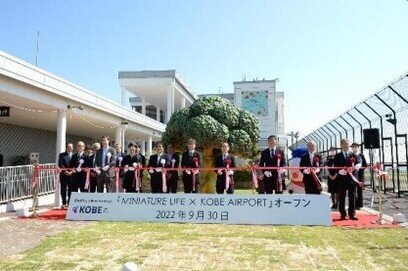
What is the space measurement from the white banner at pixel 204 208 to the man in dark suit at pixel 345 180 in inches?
43.6

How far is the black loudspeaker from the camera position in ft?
41.5

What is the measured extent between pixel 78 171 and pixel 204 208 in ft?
13.5

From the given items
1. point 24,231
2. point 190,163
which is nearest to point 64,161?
point 190,163

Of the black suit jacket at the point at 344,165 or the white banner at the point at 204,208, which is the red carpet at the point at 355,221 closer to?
the white banner at the point at 204,208

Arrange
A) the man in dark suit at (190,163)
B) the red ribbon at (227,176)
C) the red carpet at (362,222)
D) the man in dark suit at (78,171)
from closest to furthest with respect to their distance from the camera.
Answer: the red carpet at (362,222), the red ribbon at (227,176), the man in dark suit at (190,163), the man in dark suit at (78,171)

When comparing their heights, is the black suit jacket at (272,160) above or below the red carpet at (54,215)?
above

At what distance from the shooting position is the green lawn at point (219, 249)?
5344 millimetres

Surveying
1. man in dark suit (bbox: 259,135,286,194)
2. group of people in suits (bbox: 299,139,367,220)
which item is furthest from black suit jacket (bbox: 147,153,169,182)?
group of people in suits (bbox: 299,139,367,220)

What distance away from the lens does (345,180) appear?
966 centimetres

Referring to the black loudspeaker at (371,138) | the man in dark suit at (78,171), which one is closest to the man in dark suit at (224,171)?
the man in dark suit at (78,171)

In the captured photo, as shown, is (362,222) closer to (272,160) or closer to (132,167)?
(272,160)

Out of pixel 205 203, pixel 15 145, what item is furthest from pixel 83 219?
pixel 15 145

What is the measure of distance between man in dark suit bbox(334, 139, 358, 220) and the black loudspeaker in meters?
3.07

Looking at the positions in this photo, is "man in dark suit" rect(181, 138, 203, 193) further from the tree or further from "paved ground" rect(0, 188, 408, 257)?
the tree
